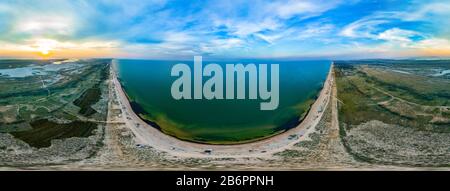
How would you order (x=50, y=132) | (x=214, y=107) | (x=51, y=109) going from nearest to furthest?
(x=214, y=107) < (x=50, y=132) < (x=51, y=109)

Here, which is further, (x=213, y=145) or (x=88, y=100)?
(x=88, y=100)

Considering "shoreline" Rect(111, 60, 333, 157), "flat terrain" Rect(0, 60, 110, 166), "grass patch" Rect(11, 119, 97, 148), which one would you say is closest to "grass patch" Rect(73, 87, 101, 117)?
"flat terrain" Rect(0, 60, 110, 166)

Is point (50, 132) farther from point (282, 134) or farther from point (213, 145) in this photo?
point (282, 134)

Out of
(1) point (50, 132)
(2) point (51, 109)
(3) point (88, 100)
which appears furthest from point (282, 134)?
(2) point (51, 109)

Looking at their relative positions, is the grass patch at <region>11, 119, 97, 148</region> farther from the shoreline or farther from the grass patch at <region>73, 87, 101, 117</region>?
the shoreline

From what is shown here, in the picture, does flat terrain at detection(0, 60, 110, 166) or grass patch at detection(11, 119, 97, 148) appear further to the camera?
grass patch at detection(11, 119, 97, 148)

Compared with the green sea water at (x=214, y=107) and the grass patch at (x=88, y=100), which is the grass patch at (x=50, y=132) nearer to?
the grass patch at (x=88, y=100)
